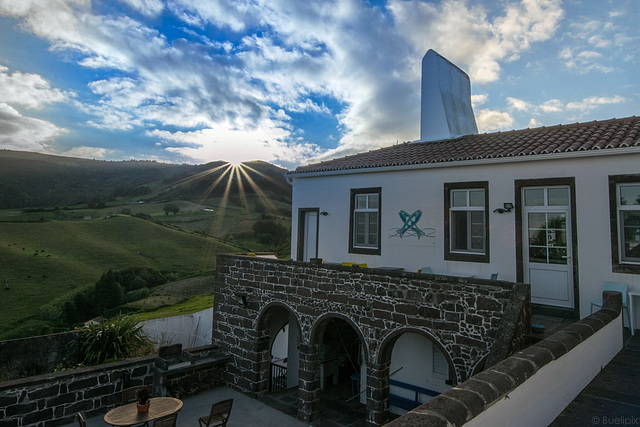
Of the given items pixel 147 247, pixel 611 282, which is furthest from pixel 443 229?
pixel 147 247

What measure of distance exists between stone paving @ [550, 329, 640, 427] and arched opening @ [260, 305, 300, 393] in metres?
7.35

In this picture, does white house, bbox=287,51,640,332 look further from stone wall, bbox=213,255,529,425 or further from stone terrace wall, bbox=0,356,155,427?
stone terrace wall, bbox=0,356,155,427

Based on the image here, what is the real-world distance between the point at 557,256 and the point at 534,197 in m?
1.39

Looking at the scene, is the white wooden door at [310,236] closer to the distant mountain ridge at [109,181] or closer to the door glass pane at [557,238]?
the door glass pane at [557,238]

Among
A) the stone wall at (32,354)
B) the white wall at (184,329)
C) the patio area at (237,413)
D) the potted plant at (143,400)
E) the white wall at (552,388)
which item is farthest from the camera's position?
the white wall at (184,329)

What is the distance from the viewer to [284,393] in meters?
11.0

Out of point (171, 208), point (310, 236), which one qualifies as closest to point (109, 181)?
point (171, 208)

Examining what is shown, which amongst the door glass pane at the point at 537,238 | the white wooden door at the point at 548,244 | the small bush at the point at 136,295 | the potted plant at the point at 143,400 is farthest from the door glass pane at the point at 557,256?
the small bush at the point at 136,295

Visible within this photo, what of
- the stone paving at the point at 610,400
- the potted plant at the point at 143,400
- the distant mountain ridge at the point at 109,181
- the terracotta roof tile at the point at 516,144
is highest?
the distant mountain ridge at the point at 109,181

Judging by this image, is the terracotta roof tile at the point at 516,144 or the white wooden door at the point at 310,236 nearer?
the terracotta roof tile at the point at 516,144

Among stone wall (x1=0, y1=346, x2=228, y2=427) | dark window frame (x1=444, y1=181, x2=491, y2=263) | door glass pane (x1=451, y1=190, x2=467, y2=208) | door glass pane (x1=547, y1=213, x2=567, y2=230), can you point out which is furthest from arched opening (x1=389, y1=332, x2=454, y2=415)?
stone wall (x1=0, y1=346, x2=228, y2=427)

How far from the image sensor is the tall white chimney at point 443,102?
12.2 metres

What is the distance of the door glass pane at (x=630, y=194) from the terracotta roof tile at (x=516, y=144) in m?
0.86

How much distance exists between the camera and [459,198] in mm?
9094
